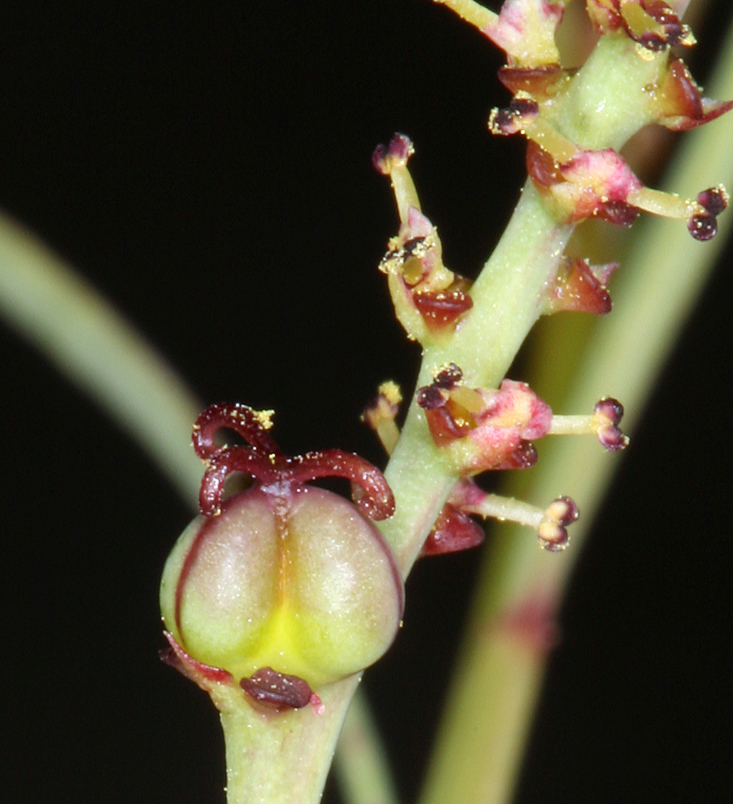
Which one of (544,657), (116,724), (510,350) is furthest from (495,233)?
(510,350)

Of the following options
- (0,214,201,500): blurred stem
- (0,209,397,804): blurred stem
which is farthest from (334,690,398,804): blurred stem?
(0,214,201,500): blurred stem

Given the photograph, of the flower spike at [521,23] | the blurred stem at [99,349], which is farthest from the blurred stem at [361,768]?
the flower spike at [521,23]

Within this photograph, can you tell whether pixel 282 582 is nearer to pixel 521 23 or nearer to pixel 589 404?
pixel 521 23

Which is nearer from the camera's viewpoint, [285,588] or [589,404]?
[285,588]

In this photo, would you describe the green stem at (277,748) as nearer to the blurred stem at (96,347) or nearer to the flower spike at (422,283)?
the flower spike at (422,283)

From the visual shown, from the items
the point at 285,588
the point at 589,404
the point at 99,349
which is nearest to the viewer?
→ the point at 285,588

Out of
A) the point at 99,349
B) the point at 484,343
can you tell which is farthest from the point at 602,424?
the point at 99,349

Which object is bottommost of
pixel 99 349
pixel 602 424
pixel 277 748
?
pixel 277 748

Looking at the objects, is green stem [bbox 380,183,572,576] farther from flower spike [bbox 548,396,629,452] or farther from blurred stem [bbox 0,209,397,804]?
blurred stem [bbox 0,209,397,804]

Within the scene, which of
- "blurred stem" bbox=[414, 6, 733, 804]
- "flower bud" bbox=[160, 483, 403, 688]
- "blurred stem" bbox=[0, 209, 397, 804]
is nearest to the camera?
"flower bud" bbox=[160, 483, 403, 688]
